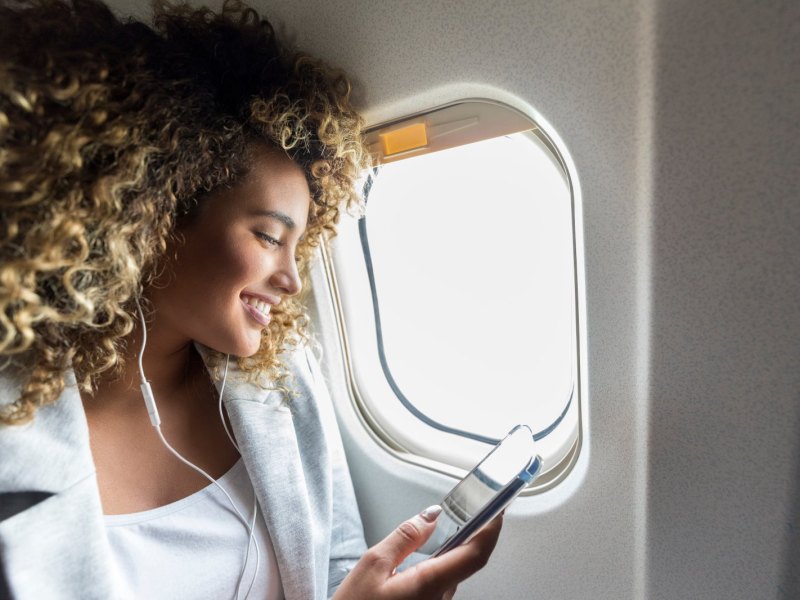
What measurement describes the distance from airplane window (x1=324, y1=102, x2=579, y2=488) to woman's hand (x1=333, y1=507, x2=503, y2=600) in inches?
12.1

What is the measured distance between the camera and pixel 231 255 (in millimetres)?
1020

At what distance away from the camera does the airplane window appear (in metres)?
1.22

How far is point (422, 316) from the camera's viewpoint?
1.55 metres

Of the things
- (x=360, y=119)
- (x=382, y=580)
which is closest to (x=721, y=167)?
(x=360, y=119)

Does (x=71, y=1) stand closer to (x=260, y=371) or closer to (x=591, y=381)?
(x=260, y=371)

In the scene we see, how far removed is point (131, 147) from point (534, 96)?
64 cm

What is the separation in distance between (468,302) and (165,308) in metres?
0.75

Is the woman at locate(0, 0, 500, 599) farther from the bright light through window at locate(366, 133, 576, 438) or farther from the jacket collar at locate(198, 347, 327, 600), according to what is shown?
the bright light through window at locate(366, 133, 576, 438)

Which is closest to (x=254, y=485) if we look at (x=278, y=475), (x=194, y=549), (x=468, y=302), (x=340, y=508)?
(x=278, y=475)

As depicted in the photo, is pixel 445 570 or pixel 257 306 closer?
pixel 445 570

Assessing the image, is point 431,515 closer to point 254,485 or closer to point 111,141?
point 254,485

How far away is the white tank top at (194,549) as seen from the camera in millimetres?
1011

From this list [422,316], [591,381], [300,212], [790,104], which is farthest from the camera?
[422,316]

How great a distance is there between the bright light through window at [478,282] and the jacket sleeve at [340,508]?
0.71 feet
